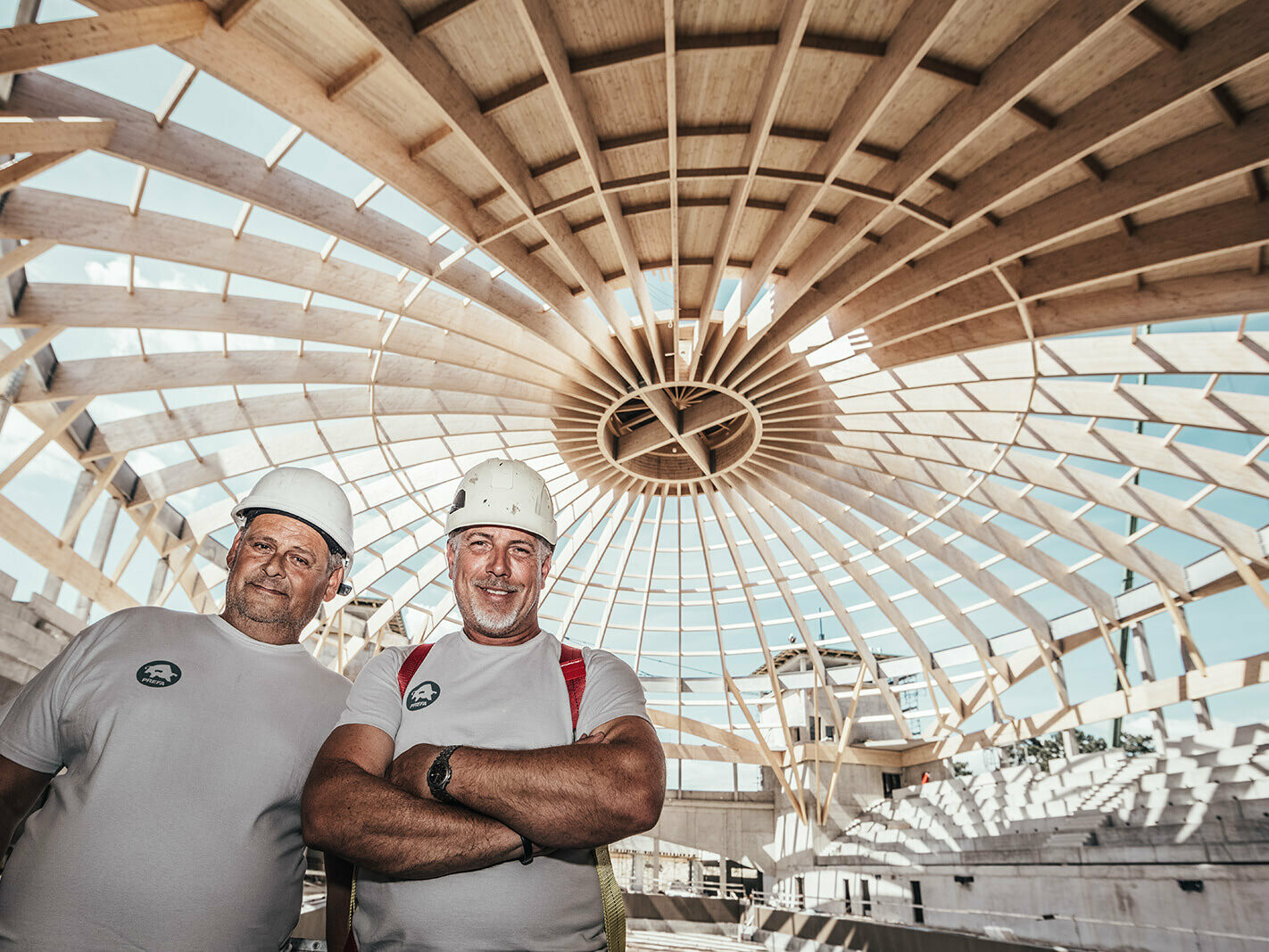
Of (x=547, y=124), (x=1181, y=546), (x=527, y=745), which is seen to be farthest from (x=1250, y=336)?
(x=527, y=745)

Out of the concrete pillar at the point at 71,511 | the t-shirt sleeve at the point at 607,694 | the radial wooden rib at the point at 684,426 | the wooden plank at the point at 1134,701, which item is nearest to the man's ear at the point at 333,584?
the t-shirt sleeve at the point at 607,694

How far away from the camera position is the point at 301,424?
2658 centimetres

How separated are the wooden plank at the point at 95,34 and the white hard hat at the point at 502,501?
906 cm

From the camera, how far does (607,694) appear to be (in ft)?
11.4

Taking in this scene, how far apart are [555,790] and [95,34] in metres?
11.2

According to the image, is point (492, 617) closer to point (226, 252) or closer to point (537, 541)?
point (537, 541)

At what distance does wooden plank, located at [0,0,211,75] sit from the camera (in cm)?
866

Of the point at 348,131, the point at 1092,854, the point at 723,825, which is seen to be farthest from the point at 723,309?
the point at 723,825

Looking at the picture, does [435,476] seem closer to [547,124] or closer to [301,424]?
[301,424]

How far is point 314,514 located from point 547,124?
11.8 meters

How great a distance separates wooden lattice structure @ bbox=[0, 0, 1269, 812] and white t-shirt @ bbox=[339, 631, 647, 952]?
953 centimetres

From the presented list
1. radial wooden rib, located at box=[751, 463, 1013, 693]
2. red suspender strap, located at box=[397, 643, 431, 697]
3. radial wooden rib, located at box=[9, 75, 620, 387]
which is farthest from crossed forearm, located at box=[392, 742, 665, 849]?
radial wooden rib, located at box=[751, 463, 1013, 693]

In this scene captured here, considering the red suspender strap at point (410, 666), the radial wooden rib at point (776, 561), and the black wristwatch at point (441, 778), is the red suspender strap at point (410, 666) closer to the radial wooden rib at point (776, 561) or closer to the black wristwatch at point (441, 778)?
the black wristwatch at point (441, 778)

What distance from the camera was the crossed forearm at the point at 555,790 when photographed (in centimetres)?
280
